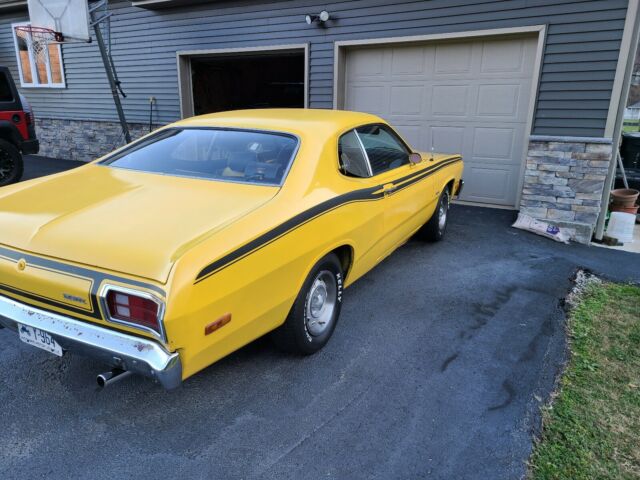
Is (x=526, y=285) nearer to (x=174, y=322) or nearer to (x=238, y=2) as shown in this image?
(x=174, y=322)

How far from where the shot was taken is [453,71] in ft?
23.8

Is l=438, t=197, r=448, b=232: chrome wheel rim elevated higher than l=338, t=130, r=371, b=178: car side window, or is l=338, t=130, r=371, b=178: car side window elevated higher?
l=338, t=130, r=371, b=178: car side window

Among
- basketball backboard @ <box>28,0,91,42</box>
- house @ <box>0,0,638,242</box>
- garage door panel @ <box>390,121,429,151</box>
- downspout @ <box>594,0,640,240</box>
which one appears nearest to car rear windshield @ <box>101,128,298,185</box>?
house @ <box>0,0,638,242</box>

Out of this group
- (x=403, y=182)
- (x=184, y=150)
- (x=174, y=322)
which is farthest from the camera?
(x=403, y=182)

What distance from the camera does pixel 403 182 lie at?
13.9ft

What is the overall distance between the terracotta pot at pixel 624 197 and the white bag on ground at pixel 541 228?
965 millimetres

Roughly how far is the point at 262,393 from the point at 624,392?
2201mm

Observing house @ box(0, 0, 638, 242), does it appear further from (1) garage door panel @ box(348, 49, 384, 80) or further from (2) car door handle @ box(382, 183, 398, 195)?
(2) car door handle @ box(382, 183, 398, 195)

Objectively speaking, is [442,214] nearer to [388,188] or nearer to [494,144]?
[388,188]

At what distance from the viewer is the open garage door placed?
9805 millimetres

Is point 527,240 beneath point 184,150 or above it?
beneath

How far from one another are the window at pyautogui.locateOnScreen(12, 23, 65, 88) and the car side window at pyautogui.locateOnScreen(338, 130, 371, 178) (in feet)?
36.5

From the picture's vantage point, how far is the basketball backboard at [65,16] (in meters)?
9.01

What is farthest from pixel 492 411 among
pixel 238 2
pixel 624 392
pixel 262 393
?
pixel 238 2
